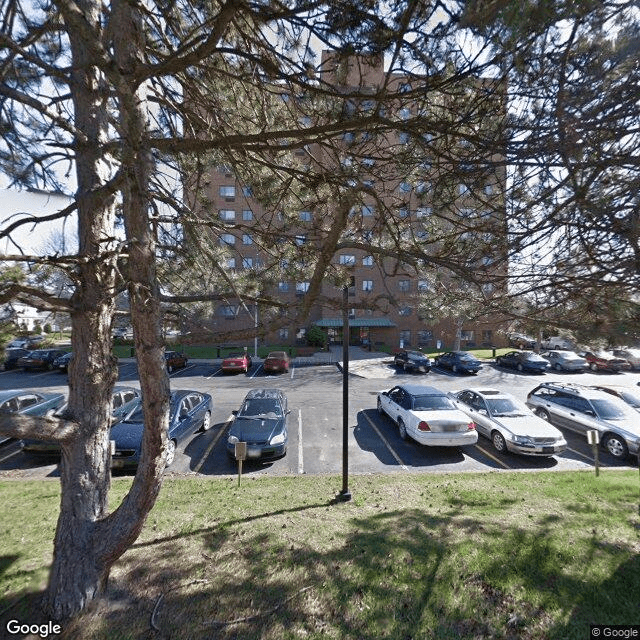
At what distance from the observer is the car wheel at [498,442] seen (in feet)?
27.9

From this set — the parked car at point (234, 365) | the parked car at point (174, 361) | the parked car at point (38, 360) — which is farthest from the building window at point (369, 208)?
the parked car at point (38, 360)

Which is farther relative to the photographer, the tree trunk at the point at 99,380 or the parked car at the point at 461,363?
the parked car at the point at 461,363

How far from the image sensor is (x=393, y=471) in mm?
7520

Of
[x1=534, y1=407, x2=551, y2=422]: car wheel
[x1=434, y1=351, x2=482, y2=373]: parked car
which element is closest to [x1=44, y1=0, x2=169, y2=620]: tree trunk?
[x1=534, y1=407, x2=551, y2=422]: car wheel

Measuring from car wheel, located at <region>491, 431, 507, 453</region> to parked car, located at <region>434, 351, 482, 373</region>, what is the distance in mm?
13394

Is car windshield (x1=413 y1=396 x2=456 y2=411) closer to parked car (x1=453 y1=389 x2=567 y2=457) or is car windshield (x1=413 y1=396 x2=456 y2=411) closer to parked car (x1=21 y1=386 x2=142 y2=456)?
parked car (x1=453 y1=389 x2=567 y2=457)

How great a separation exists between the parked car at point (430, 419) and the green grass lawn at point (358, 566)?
2419 mm

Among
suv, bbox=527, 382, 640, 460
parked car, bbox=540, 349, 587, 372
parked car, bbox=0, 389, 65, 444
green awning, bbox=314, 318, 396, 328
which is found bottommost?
parked car, bbox=540, 349, 587, 372

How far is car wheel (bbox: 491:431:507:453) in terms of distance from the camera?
27.9 ft

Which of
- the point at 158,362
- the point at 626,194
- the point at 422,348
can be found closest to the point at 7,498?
the point at 158,362

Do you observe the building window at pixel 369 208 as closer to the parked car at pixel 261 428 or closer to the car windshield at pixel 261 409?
the parked car at pixel 261 428

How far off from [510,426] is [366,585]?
22.3ft

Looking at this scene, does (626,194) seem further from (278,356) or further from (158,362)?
(278,356)

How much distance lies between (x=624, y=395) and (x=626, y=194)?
12.1 metres
